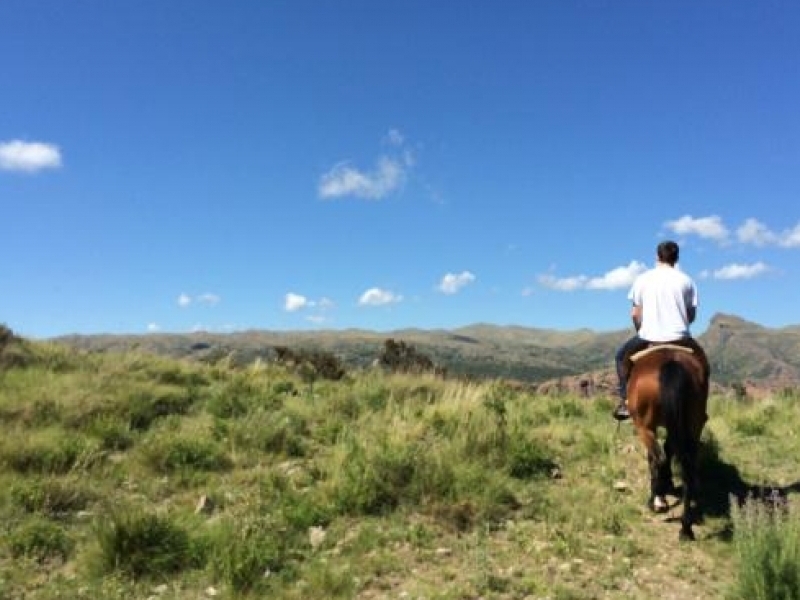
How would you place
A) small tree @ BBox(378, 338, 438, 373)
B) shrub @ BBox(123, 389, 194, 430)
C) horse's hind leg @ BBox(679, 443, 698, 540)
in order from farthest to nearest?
small tree @ BBox(378, 338, 438, 373) → shrub @ BBox(123, 389, 194, 430) → horse's hind leg @ BBox(679, 443, 698, 540)

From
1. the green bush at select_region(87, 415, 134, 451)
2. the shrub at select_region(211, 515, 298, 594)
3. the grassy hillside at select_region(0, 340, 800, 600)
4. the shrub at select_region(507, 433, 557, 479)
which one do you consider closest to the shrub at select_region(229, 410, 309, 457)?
the grassy hillside at select_region(0, 340, 800, 600)

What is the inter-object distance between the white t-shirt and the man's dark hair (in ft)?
0.31

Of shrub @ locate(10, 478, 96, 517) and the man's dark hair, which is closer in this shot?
shrub @ locate(10, 478, 96, 517)

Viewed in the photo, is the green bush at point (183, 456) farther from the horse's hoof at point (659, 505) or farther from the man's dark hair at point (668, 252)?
the man's dark hair at point (668, 252)

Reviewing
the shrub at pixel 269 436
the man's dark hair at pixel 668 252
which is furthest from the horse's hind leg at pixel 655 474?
the shrub at pixel 269 436

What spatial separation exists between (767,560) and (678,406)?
2.44m

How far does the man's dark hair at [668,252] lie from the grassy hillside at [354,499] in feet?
8.07

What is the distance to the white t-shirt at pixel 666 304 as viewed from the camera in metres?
9.36

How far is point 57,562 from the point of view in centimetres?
715

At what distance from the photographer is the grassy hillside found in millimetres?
6664

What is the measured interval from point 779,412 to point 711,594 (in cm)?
762

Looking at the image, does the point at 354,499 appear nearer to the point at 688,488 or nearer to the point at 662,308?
the point at 688,488

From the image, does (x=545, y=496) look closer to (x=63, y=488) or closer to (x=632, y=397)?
(x=632, y=397)

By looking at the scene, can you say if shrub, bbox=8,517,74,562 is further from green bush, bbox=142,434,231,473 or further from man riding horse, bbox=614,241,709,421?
man riding horse, bbox=614,241,709,421
